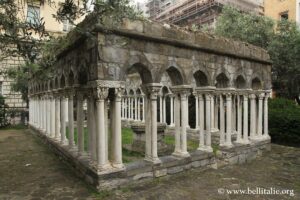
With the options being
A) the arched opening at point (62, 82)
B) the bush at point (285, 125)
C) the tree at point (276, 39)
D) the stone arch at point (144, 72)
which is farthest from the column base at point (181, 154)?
the tree at point (276, 39)

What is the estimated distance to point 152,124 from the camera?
7.08 meters

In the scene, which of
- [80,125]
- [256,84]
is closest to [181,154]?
[80,125]

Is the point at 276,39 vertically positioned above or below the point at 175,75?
above

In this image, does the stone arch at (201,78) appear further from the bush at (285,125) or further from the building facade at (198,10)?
the building facade at (198,10)

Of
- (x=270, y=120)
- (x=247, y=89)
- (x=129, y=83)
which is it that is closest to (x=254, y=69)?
(x=247, y=89)

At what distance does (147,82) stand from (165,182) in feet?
8.23

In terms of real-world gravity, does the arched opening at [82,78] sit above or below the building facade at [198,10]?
below

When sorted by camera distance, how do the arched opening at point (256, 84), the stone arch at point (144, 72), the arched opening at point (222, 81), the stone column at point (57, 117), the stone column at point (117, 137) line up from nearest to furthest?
the stone column at point (117, 137), the stone arch at point (144, 72), the arched opening at point (222, 81), the stone column at point (57, 117), the arched opening at point (256, 84)

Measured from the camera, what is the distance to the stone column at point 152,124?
6.99m

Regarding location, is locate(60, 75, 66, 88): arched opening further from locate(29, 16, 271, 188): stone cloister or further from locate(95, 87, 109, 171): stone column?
locate(95, 87, 109, 171): stone column

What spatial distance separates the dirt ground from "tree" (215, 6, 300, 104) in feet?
30.7

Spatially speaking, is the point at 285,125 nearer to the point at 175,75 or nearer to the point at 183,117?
the point at 183,117

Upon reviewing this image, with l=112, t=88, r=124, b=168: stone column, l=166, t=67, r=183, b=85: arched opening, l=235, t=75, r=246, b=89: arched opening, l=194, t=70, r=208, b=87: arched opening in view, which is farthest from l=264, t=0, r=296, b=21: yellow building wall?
l=112, t=88, r=124, b=168: stone column

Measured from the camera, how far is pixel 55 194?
601cm
